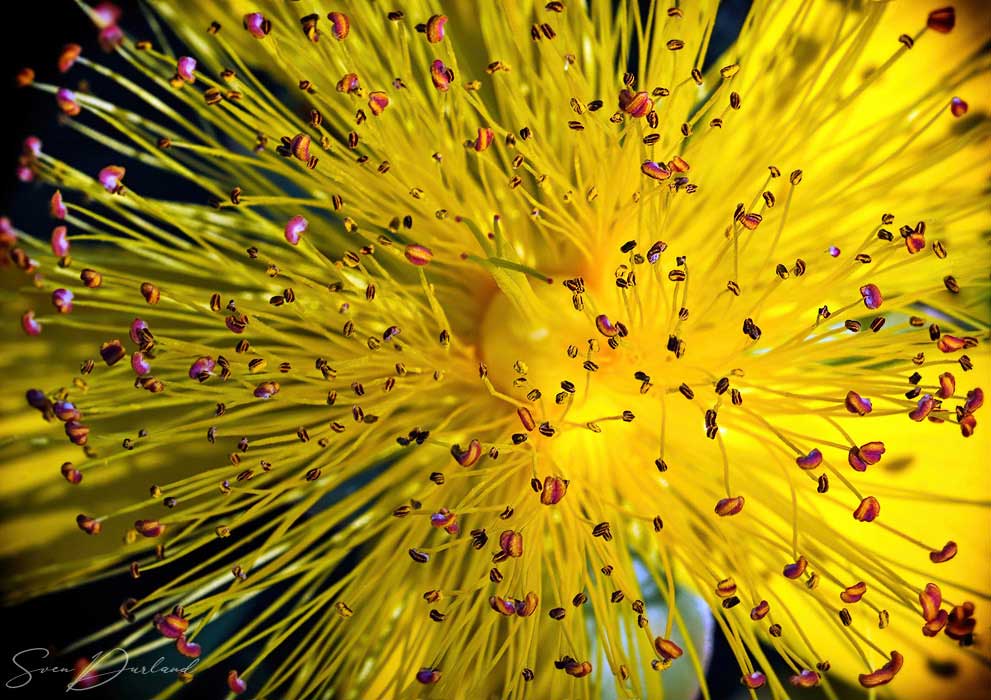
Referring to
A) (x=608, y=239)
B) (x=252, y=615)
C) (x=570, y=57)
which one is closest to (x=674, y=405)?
(x=608, y=239)

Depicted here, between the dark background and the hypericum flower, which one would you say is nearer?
the hypericum flower

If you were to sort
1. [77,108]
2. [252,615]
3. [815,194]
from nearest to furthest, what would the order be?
[77,108], [815,194], [252,615]

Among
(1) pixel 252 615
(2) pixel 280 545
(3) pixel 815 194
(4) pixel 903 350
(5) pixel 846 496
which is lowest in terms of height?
(1) pixel 252 615

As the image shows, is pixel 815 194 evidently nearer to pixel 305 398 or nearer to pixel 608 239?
pixel 608 239
